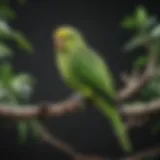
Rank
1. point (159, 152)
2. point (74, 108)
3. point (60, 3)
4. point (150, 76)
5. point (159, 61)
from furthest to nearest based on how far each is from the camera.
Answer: point (60, 3)
point (159, 152)
point (159, 61)
point (150, 76)
point (74, 108)

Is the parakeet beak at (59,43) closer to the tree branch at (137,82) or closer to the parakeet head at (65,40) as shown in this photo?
the parakeet head at (65,40)

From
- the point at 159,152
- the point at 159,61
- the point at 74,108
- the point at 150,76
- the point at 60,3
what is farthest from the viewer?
the point at 60,3

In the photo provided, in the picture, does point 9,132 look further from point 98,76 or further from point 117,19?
point 98,76

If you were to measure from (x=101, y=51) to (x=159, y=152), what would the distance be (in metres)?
0.50

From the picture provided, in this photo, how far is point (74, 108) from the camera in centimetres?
99

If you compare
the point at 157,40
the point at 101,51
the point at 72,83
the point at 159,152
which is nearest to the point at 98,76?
the point at 72,83

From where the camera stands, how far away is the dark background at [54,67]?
188cm

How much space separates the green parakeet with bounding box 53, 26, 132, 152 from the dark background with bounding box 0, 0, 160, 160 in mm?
633

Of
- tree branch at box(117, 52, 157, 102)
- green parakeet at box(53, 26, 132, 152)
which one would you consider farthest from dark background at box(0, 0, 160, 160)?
tree branch at box(117, 52, 157, 102)

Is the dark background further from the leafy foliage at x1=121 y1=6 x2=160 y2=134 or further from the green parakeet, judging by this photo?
the green parakeet

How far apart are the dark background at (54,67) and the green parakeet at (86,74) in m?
0.63

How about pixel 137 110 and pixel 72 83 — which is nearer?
pixel 137 110

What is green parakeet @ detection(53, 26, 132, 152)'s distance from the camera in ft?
3.76

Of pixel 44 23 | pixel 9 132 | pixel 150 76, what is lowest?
pixel 150 76
